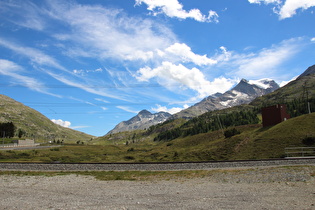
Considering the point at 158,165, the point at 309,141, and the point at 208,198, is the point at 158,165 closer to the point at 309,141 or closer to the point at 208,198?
the point at 208,198

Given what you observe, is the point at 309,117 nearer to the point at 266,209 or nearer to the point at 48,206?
the point at 266,209

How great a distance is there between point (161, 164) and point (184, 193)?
18.0 meters

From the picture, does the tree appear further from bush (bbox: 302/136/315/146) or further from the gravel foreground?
bush (bbox: 302/136/315/146)

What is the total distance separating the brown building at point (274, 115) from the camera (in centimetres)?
7475

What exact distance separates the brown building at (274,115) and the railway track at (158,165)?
41.2 m

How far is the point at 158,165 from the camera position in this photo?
38906 millimetres

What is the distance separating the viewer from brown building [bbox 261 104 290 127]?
74.8 meters

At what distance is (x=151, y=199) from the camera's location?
1898cm

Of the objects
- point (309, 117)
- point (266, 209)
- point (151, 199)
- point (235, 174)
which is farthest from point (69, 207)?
point (309, 117)

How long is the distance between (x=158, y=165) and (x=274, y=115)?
175ft

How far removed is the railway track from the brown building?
41.2 m

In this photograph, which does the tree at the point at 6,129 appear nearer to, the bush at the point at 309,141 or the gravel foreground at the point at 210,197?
the gravel foreground at the point at 210,197

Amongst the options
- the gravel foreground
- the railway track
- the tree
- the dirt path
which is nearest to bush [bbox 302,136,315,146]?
the railway track

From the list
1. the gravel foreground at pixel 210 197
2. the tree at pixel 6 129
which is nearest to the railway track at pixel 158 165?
the gravel foreground at pixel 210 197
